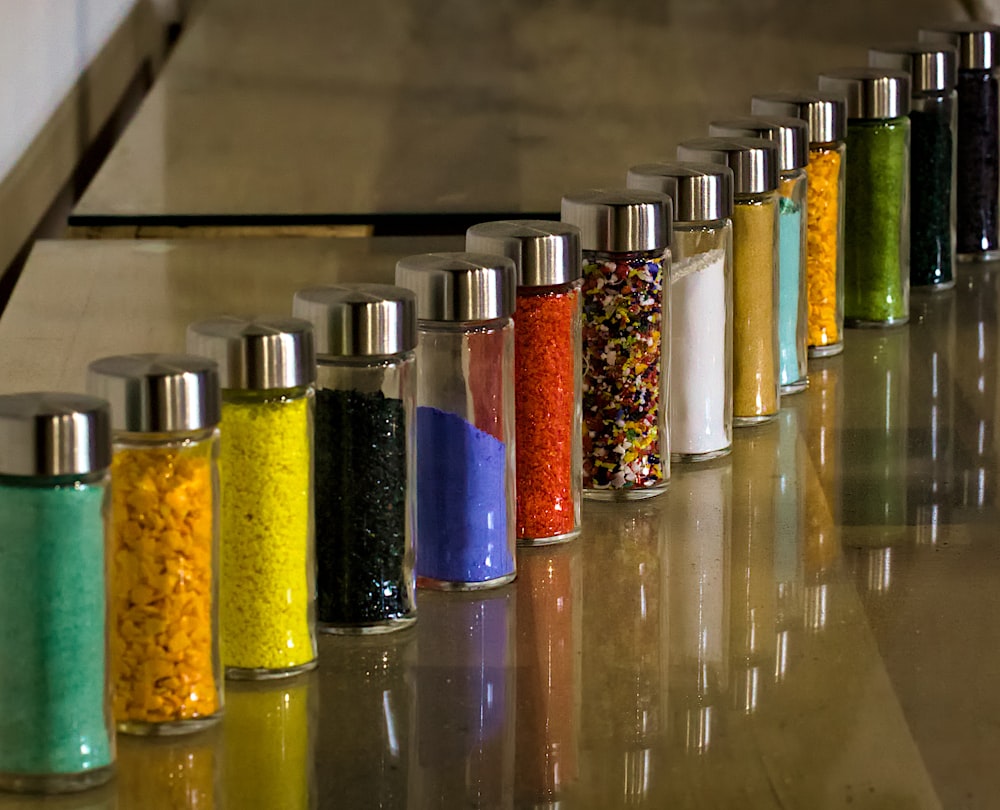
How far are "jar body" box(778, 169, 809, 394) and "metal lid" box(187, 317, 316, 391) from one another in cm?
58

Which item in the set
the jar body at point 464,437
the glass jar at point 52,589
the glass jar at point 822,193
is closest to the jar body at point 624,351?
the jar body at point 464,437

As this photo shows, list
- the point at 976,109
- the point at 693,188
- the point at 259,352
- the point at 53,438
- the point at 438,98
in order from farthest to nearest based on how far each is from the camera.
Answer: the point at 438,98 → the point at 976,109 → the point at 693,188 → the point at 259,352 → the point at 53,438

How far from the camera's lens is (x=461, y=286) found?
973 mm

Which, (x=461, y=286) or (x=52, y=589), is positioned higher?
(x=461, y=286)

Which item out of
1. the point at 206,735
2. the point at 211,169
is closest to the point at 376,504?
the point at 206,735

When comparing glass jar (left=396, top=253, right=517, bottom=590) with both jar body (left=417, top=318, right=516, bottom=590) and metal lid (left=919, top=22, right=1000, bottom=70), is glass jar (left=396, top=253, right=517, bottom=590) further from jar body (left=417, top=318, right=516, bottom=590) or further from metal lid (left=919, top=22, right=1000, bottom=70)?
metal lid (left=919, top=22, right=1000, bottom=70)

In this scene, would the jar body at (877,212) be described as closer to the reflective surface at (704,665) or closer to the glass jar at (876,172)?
the glass jar at (876,172)

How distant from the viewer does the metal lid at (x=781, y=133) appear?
4.45ft

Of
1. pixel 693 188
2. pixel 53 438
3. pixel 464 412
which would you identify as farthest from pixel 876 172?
pixel 53 438

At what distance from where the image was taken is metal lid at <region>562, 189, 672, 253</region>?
3.63 feet

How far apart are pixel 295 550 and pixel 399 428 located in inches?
3.5

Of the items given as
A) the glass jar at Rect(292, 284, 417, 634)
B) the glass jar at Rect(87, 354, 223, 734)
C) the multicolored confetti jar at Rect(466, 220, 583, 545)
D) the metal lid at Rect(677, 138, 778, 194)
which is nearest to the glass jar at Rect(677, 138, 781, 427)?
the metal lid at Rect(677, 138, 778, 194)

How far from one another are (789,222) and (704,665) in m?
0.53

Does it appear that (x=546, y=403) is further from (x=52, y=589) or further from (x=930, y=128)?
(x=930, y=128)
